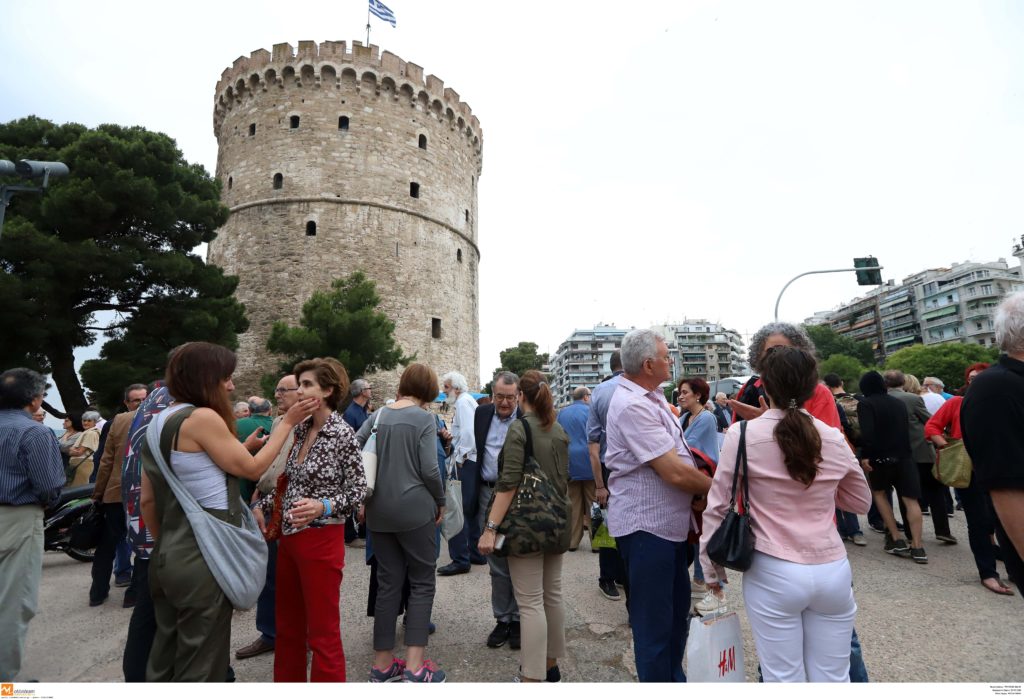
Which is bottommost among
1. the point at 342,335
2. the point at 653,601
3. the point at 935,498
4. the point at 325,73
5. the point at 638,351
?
the point at 935,498

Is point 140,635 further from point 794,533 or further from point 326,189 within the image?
point 326,189

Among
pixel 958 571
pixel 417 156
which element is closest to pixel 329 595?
pixel 958 571

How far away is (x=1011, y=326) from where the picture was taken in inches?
74.7

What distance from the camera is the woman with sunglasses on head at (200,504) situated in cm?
195

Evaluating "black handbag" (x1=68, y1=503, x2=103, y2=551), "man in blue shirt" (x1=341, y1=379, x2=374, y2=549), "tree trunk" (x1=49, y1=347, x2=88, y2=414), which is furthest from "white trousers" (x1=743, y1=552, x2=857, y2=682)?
"tree trunk" (x1=49, y1=347, x2=88, y2=414)

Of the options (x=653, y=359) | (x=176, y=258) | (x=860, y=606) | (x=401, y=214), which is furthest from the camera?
(x=401, y=214)

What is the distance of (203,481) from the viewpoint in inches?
80.0

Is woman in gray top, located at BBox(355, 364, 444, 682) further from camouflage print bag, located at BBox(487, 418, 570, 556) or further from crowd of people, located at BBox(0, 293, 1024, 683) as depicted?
camouflage print bag, located at BBox(487, 418, 570, 556)

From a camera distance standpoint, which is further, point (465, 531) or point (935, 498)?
point (935, 498)

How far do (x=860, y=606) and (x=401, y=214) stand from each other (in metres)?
19.7

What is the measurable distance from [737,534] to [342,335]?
590 inches

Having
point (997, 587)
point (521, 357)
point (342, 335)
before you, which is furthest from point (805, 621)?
point (521, 357)

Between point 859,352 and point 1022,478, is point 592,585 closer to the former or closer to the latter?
point 1022,478

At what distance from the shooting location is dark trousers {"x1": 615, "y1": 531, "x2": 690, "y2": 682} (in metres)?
2.16
